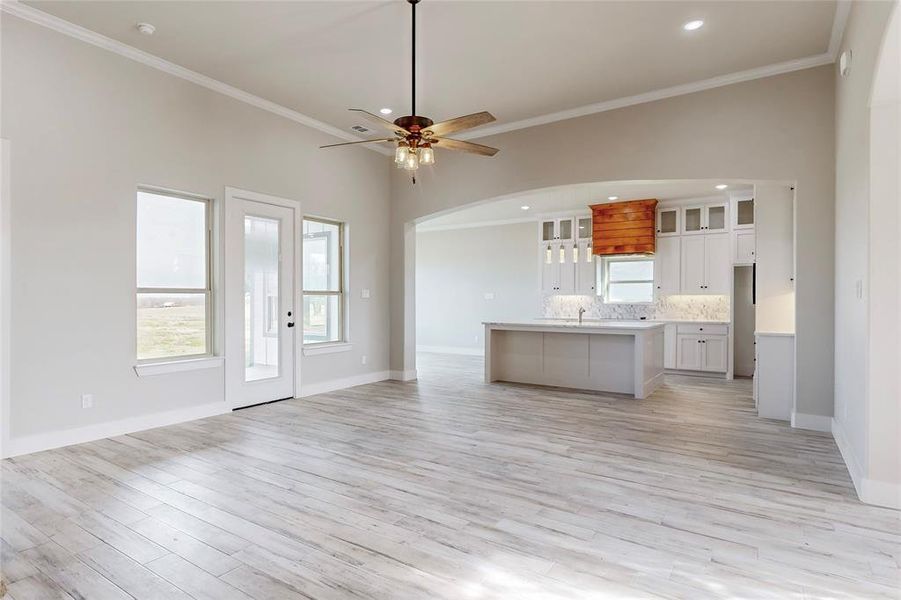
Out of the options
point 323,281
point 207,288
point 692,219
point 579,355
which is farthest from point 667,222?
point 207,288

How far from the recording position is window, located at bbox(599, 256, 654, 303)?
29.7 ft

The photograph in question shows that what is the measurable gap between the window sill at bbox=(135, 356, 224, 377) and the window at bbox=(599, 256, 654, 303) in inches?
267

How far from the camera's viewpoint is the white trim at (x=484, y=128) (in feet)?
12.6

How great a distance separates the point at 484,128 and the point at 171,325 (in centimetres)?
422

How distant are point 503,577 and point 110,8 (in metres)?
4.69

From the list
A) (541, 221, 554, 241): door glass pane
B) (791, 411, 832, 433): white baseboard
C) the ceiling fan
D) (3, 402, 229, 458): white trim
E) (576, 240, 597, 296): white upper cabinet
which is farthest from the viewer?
(541, 221, 554, 241): door glass pane

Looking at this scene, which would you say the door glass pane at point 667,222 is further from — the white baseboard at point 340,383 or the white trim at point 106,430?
the white trim at point 106,430

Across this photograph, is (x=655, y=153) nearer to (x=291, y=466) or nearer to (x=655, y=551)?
(x=655, y=551)

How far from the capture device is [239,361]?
5.35m

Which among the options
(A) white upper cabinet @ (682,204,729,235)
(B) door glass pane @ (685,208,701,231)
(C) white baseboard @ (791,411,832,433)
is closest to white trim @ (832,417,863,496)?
(C) white baseboard @ (791,411,832,433)

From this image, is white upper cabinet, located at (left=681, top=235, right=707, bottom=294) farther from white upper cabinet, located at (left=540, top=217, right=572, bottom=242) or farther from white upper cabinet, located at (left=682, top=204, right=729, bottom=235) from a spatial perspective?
white upper cabinet, located at (left=540, top=217, right=572, bottom=242)

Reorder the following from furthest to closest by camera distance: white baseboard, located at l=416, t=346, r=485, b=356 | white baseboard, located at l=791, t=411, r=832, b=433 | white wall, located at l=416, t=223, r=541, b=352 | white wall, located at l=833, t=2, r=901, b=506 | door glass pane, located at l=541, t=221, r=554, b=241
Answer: white baseboard, located at l=416, t=346, r=485, b=356 → white wall, located at l=416, t=223, r=541, b=352 → door glass pane, located at l=541, t=221, r=554, b=241 → white baseboard, located at l=791, t=411, r=832, b=433 → white wall, located at l=833, t=2, r=901, b=506

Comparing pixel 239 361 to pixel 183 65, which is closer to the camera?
→ pixel 183 65

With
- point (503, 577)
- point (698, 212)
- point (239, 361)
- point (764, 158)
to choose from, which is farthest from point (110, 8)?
point (698, 212)
